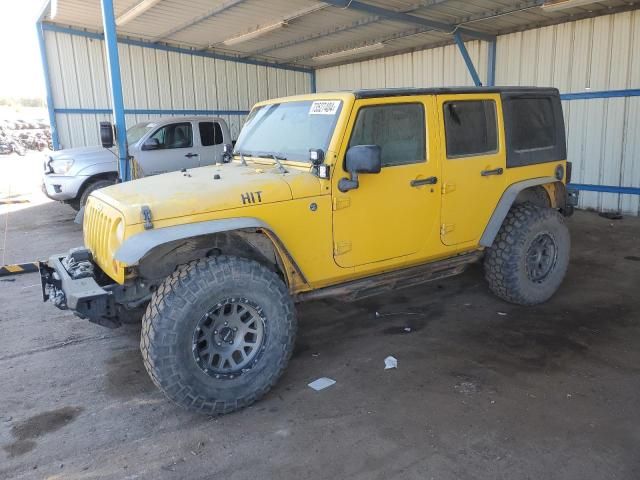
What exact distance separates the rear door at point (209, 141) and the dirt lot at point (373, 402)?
5.28 metres

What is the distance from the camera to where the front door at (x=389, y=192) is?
12.3 ft

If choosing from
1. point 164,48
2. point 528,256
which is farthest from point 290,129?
point 164,48

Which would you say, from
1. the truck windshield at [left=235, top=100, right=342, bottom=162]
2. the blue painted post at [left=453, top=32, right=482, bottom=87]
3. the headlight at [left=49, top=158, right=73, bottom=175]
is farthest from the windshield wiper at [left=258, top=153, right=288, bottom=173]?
the blue painted post at [left=453, top=32, right=482, bottom=87]

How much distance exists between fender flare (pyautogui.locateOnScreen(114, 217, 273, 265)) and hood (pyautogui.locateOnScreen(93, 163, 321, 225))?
8cm

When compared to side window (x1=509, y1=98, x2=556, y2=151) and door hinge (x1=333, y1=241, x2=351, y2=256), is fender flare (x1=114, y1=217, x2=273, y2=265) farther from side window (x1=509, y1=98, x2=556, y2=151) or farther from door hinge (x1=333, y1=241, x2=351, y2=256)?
side window (x1=509, y1=98, x2=556, y2=151)

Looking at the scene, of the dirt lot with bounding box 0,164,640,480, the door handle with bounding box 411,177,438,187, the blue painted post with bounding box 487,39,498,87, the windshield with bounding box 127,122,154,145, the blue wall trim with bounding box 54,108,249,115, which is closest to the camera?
the dirt lot with bounding box 0,164,640,480

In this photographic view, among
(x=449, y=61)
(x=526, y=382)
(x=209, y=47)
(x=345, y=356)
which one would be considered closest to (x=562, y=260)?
(x=526, y=382)

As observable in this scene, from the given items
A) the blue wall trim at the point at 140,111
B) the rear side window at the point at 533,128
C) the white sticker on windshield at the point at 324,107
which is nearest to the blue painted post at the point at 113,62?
the white sticker on windshield at the point at 324,107

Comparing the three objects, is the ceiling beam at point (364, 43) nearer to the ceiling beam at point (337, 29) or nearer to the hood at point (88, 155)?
the ceiling beam at point (337, 29)

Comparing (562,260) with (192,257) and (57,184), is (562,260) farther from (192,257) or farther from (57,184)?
(57,184)

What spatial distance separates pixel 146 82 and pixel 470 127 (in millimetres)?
12337

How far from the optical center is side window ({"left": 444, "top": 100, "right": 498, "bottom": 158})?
4270mm

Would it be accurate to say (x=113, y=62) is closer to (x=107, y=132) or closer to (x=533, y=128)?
(x=107, y=132)

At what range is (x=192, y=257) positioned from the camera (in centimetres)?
360
